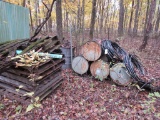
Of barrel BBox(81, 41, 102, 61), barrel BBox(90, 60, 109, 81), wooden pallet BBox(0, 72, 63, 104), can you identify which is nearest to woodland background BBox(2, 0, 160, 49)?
barrel BBox(81, 41, 102, 61)

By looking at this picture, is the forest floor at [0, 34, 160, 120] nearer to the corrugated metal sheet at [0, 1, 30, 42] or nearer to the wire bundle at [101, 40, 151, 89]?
the wire bundle at [101, 40, 151, 89]

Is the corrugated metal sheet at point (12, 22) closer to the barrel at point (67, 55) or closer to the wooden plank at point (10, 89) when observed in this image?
the barrel at point (67, 55)

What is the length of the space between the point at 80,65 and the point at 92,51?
0.70m

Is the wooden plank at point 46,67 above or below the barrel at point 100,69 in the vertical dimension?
above

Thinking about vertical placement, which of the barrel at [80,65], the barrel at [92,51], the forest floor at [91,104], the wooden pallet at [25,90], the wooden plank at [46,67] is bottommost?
the forest floor at [91,104]

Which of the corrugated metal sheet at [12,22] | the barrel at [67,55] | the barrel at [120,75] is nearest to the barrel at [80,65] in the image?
the barrel at [67,55]

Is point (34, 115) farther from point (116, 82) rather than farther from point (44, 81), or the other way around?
point (116, 82)

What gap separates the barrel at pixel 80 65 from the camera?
5239mm

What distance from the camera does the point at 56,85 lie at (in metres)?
4.25

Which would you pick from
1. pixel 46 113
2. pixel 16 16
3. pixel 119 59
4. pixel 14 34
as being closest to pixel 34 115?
pixel 46 113

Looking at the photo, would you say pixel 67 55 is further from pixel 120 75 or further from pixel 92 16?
A: pixel 92 16

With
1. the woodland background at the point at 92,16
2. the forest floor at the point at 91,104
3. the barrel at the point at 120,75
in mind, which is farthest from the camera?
the woodland background at the point at 92,16

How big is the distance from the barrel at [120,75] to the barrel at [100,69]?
22cm

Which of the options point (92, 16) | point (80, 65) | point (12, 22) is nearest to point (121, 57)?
point (80, 65)
